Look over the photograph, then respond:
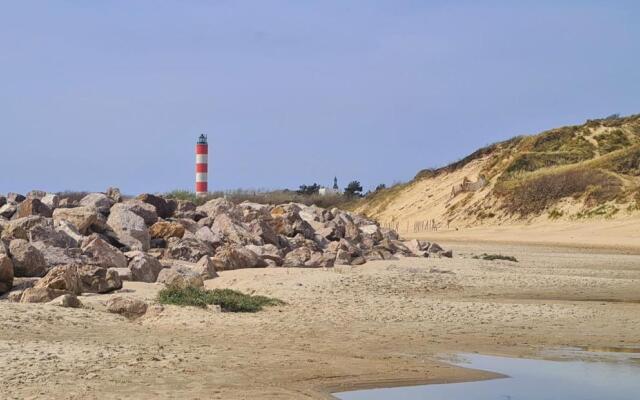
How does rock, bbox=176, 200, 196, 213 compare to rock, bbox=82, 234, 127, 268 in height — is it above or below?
above

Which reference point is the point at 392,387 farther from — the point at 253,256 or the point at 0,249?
the point at 253,256

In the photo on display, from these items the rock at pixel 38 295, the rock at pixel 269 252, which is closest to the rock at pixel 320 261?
the rock at pixel 269 252

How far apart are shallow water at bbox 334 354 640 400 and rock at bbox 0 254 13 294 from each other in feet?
22.1

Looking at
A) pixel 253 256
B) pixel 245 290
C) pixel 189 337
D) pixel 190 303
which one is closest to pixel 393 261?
pixel 253 256

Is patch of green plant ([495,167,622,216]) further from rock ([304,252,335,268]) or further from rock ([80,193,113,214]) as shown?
rock ([80,193,113,214])

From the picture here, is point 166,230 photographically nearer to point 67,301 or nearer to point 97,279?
point 97,279

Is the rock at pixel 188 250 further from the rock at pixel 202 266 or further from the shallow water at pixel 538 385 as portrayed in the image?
the shallow water at pixel 538 385

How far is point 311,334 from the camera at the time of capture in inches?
466

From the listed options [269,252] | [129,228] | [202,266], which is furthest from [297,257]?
[129,228]

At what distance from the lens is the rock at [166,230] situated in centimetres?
2045

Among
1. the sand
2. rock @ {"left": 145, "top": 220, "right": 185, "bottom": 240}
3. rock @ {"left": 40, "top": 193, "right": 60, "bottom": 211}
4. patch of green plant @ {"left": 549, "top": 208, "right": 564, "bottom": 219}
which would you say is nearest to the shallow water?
the sand

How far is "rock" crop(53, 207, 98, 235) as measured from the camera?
730 inches

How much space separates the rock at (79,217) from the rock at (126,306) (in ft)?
20.3

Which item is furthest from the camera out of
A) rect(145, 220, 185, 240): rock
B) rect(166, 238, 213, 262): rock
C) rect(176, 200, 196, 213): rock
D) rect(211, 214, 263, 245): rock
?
rect(176, 200, 196, 213): rock
